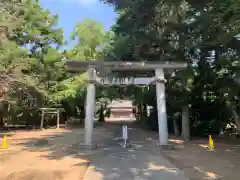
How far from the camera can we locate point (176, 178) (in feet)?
23.1

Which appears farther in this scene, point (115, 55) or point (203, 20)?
point (115, 55)

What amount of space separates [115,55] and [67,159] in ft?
25.6

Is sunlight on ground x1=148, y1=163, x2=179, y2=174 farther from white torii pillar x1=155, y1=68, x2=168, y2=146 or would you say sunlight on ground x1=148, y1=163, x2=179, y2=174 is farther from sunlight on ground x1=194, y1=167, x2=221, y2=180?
white torii pillar x1=155, y1=68, x2=168, y2=146

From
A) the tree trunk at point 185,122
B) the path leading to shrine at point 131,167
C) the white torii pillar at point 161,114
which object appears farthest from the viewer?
the tree trunk at point 185,122

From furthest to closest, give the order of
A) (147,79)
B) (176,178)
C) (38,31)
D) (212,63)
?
Answer: (38,31)
(212,63)
(147,79)
(176,178)

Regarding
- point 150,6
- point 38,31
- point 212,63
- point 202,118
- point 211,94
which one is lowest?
point 202,118

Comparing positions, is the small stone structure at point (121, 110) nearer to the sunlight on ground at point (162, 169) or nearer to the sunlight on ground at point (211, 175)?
the sunlight on ground at point (162, 169)

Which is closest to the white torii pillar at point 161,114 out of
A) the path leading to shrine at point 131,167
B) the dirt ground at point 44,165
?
the path leading to shrine at point 131,167

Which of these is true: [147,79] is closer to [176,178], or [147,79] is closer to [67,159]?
[67,159]

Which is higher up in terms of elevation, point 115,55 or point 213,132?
point 115,55

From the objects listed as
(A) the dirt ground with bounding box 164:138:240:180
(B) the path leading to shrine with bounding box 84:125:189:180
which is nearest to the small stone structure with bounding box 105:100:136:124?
(A) the dirt ground with bounding box 164:138:240:180

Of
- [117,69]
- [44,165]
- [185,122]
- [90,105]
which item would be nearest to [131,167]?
[44,165]

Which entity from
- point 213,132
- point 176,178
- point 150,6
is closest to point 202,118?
point 213,132

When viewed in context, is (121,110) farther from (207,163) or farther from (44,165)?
(44,165)
